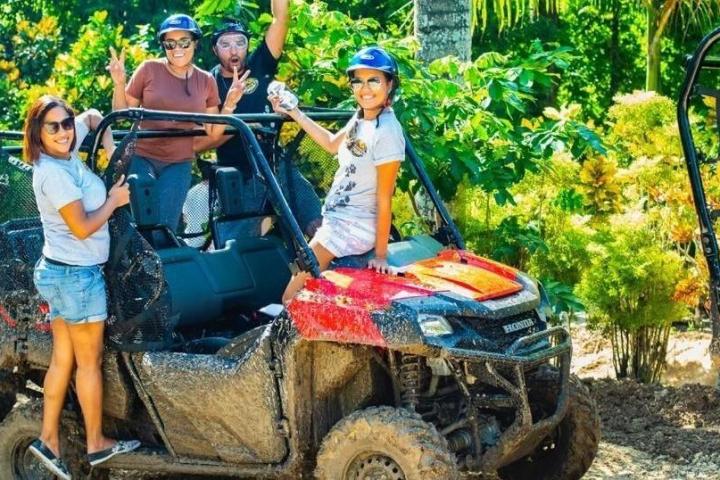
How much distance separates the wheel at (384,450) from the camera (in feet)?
19.8

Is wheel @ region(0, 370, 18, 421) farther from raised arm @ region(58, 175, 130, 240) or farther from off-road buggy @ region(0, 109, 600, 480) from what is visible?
raised arm @ region(58, 175, 130, 240)

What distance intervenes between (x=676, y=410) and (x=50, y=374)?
369 centimetres

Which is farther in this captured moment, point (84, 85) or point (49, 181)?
point (84, 85)

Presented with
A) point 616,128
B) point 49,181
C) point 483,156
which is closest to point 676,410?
point 483,156

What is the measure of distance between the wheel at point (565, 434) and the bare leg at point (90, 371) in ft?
6.16

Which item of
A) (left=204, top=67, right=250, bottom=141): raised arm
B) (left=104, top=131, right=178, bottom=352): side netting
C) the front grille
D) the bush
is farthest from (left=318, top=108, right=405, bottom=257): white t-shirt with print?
the bush

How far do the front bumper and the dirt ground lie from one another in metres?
1.18

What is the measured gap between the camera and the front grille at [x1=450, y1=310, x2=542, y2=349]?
6246mm

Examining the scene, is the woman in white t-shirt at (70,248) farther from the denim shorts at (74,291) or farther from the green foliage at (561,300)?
the green foliage at (561,300)

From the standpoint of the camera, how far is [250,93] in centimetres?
811

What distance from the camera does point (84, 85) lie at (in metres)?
11.6

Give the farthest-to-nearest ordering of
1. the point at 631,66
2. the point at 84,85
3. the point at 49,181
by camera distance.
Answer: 1. the point at 631,66
2. the point at 84,85
3. the point at 49,181

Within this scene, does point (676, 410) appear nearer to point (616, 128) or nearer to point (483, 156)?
point (483, 156)

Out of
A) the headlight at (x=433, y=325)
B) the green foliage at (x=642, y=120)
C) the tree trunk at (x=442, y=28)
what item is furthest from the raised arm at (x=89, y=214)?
the green foliage at (x=642, y=120)
